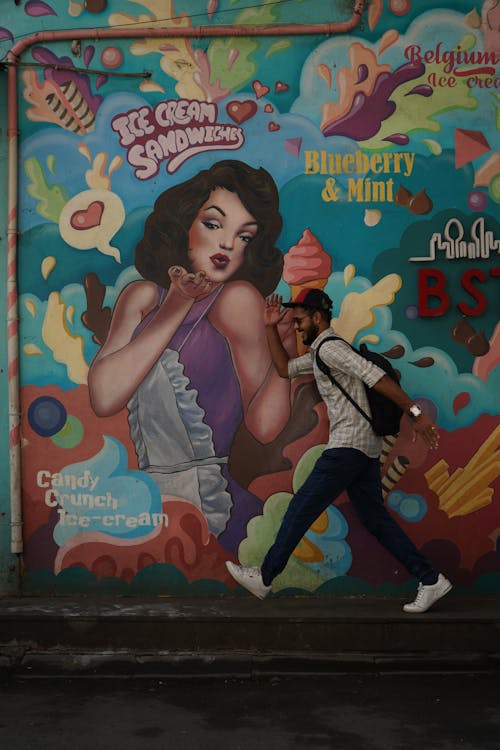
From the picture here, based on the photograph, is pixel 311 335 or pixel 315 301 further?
pixel 311 335

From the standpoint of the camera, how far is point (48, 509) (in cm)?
701

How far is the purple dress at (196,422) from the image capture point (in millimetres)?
6957

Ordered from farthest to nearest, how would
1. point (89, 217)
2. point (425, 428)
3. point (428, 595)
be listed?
point (89, 217)
point (428, 595)
point (425, 428)

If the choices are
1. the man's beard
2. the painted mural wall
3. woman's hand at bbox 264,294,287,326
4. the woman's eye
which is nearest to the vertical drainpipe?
the painted mural wall

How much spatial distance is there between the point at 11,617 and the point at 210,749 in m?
1.98

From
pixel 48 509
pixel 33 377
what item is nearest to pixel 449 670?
pixel 48 509

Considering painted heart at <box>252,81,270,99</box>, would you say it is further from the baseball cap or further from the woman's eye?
the baseball cap

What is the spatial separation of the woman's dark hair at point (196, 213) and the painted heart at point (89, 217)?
32 cm

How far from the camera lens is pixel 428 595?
6.38m

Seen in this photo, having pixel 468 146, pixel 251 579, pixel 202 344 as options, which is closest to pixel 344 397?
pixel 202 344

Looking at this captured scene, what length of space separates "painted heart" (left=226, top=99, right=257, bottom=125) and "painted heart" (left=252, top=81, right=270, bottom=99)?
65 mm

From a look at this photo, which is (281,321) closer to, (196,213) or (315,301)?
(315,301)

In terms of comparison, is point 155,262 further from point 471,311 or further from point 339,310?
point 471,311

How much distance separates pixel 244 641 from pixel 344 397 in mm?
1581
